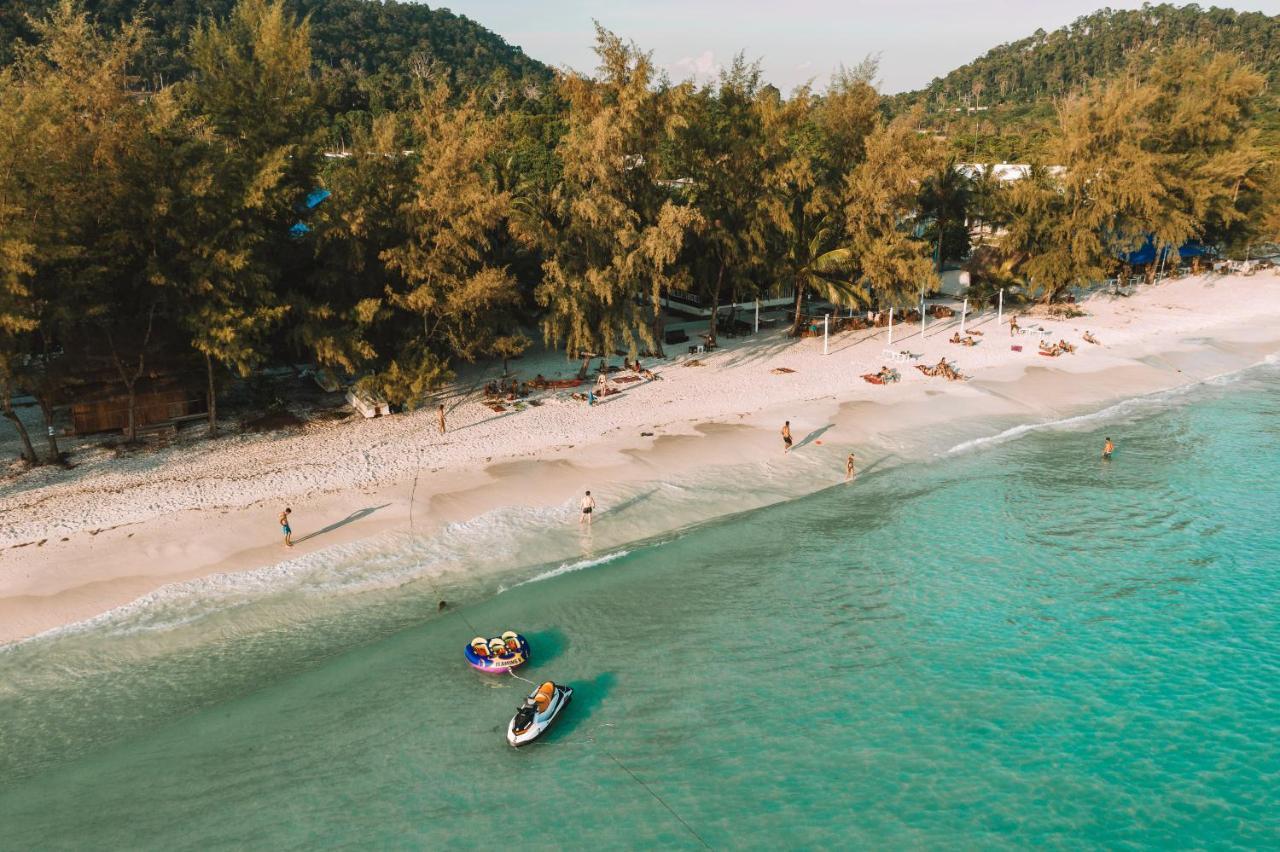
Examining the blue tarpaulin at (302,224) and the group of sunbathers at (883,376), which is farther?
the group of sunbathers at (883,376)

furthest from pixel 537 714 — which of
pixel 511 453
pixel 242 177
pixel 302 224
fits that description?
pixel 302 224

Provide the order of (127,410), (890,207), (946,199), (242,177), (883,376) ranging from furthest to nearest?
(946,199)
(890,207)
(883,376)
(127,410)
(242,177)

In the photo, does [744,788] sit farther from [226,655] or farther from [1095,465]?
[1095,465]

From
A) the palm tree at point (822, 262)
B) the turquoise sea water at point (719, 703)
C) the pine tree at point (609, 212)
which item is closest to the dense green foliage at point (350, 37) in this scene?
the pine tree at point (609, 212)

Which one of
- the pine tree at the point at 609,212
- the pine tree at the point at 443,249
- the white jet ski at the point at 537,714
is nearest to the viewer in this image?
the white jet ski at the point at 537,714

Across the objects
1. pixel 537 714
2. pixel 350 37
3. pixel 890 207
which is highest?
pixel 350 37

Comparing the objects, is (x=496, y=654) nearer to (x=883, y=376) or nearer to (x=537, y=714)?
(x=537, y=714)

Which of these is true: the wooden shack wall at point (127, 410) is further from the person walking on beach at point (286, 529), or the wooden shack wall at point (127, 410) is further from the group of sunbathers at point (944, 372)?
the group of sunbathers at point (944, 372)

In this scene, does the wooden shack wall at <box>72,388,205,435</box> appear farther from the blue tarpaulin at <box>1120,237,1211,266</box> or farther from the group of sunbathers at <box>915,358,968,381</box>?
the blue tarpaulin at <box>1120,237,1211,266</box>
